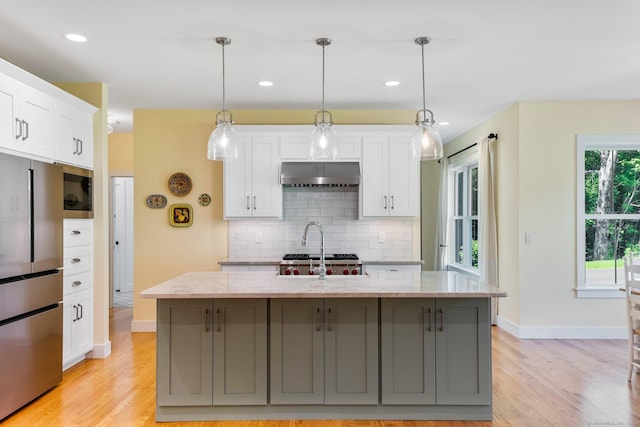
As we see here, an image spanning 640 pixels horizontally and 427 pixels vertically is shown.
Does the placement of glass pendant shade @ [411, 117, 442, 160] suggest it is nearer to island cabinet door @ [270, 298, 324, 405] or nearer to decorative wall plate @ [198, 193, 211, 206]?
island cabinet door @ [270, 298, 324, 405]

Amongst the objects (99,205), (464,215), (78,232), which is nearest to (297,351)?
(78,232)

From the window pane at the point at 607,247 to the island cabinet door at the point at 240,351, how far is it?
4029 mm

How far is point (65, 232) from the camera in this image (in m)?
3.94

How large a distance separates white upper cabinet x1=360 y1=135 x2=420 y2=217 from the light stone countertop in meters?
1.92

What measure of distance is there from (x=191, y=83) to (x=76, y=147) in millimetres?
1197

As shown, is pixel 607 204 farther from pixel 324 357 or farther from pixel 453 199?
pixel 324 357

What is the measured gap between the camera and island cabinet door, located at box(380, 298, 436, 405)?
9.91ft

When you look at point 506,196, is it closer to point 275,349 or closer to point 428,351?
point 428,351

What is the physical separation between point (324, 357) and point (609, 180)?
4135 mm

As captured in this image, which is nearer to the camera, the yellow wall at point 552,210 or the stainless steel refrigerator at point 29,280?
the stainless steel refrigerator at point 29,280

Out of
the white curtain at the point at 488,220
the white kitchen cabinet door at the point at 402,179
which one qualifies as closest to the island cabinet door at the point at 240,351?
the white kitchen cabinet door at the point at 402,179

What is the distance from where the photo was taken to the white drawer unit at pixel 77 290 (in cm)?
395

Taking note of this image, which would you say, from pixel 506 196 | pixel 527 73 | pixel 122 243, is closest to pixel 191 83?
pixel 527 73

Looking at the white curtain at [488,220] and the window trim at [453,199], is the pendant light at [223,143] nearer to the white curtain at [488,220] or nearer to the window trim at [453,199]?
the white curtain at [488,220]
